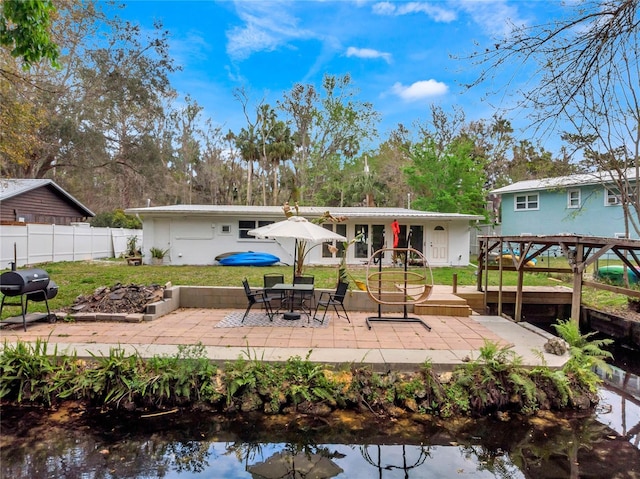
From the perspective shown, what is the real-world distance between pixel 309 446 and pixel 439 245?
1316 centimetres

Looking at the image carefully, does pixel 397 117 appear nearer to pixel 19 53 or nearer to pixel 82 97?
pixel 82 97

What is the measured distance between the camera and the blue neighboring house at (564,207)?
1720 centimetres

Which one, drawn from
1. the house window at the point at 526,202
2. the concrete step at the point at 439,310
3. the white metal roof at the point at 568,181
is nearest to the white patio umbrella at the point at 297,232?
the concrete step at the point at 439,310

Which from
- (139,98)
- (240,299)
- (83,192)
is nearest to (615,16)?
(240,299)

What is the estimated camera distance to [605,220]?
17875 mm

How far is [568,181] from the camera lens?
17375mm

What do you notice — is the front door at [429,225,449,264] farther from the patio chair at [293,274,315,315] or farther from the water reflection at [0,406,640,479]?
the water reflection at [0,406,640,479]

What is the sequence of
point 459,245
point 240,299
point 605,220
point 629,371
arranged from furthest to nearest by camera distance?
point 605,220, point 459,245, point 240,299, point 629,371

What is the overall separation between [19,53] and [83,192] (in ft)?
106

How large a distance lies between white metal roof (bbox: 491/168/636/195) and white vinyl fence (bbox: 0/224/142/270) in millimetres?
19685

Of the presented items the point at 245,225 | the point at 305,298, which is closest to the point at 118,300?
the point at 305,298

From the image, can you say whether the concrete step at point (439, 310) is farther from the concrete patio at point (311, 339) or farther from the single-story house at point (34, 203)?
the single-story house at point (34, 203)

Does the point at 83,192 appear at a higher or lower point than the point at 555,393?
higher

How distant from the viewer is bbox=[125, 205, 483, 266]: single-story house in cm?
1523
